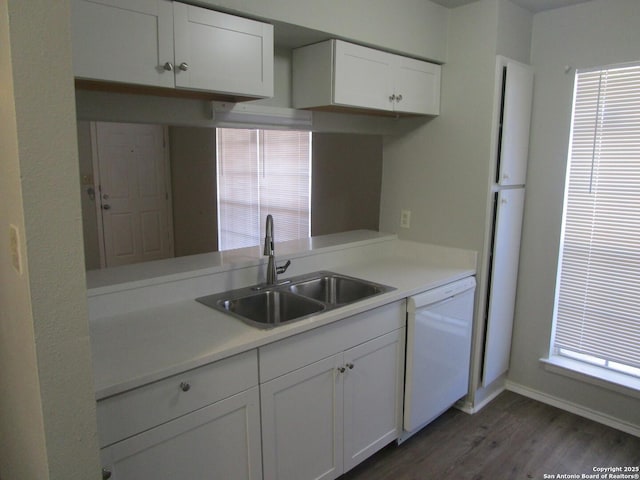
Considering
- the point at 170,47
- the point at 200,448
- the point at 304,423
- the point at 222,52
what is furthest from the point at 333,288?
the point at 170,47

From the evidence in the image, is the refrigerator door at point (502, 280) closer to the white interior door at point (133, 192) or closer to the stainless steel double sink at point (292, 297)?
the stainless steel double sink at point (292, 297)

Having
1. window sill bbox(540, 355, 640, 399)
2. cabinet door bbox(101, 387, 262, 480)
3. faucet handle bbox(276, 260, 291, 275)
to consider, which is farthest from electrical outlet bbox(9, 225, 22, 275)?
window sill bbox(540, 355, 640, 399)

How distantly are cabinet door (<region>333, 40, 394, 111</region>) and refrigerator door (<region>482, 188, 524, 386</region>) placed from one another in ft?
3.02

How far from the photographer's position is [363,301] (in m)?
2.11

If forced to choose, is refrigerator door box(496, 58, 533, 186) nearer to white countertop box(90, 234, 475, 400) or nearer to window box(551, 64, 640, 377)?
window box(551, 64, 640, 377)

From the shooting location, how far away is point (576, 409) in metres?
2.87

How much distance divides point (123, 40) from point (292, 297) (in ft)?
4.19

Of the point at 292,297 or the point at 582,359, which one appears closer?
the point at 292,297

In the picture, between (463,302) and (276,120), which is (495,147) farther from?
(276,120)

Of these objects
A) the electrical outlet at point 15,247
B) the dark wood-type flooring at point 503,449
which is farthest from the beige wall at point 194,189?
the electrical outlet at point 15,247

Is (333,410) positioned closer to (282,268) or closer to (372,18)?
(282,268)

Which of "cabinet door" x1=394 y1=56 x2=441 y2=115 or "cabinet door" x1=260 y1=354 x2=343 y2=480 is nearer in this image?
"cabinet door" x1=260 y1=354 x2=343 y2=480

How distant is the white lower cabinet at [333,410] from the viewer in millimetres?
1812

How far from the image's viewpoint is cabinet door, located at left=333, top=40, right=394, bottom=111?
224 centimetres
